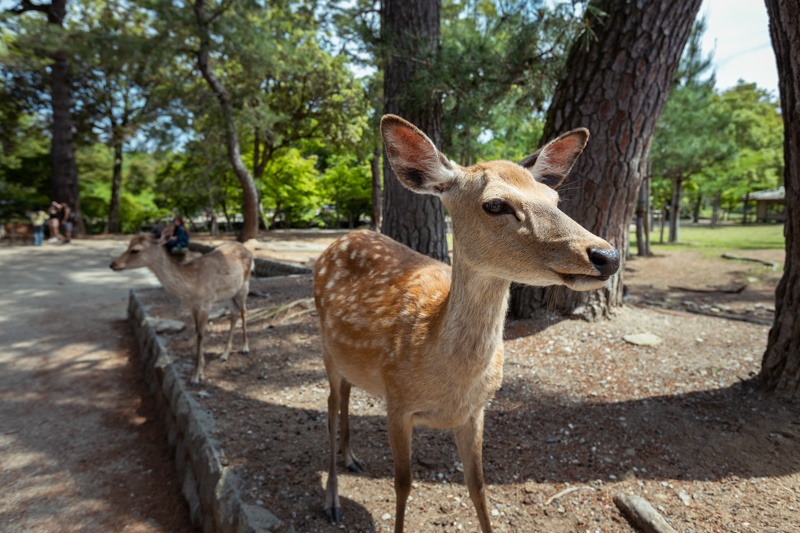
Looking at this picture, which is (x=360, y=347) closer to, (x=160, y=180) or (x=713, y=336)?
(x=713, y=336)

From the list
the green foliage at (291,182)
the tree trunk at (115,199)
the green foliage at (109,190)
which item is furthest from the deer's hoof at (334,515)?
the tree trunk at (115,199)

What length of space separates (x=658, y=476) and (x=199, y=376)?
12.0 feet

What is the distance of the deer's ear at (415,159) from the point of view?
71.9 inches

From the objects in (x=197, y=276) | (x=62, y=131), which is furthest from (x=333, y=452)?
(x=62, y=131)

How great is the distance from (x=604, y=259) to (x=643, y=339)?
10.1 ft

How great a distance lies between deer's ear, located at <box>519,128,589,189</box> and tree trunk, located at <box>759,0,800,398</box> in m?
1.58

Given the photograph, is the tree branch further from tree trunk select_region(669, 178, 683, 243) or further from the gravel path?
tree trunk select_region(669, 178, 683, 243)

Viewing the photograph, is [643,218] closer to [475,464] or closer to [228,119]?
[228,119]

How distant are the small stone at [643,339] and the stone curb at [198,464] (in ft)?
10.6

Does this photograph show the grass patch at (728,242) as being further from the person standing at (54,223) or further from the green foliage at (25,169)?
the green foliage at (25,169)

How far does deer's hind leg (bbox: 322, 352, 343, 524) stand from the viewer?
2331 mm

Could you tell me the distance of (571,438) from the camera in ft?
8.77

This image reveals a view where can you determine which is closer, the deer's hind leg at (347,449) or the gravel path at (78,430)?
the deer's hind leg at (347,449)

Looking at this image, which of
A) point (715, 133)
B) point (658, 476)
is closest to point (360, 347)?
point (658, 476)
